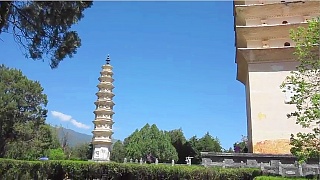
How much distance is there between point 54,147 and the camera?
39.6 m

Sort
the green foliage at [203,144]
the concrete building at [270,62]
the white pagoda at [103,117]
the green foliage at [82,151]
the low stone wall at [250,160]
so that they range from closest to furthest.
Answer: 1. the low stone wall at [250,160]
2. the concrete building at [270,62]
3. the white pagoda at [103,117]
4. the green foliage at [203,144]
5. the green foliage at [82,151]

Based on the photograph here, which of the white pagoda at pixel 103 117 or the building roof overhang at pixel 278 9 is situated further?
the white pagoda at pixel 103 117

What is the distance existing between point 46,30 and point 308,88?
21.1 ft

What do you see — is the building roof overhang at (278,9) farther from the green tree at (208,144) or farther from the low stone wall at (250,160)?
the green tree at (208,144)

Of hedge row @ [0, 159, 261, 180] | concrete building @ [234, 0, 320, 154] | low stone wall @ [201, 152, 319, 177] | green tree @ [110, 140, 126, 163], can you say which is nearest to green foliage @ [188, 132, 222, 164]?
green tree @ [110, 140, 126, 163]

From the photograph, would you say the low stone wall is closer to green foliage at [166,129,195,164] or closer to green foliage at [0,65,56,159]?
green foliage at [0,65,56,159]

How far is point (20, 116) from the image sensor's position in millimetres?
30531

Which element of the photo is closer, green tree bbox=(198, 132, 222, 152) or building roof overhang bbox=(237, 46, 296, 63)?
building roof overhang bbox=(237, 46, 296, 63)

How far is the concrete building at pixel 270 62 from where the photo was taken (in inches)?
602

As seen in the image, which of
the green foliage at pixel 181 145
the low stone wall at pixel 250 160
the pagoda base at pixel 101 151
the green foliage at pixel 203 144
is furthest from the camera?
the green foliage at pixel 203 144

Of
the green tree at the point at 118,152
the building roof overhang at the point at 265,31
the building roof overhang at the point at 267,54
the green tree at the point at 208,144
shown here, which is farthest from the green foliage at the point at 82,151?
the building roof overhang at the point at 265,31

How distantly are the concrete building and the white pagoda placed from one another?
1505 cm

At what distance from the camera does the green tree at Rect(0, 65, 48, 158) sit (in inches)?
1161

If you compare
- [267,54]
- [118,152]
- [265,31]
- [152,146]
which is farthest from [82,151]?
[265,31]
